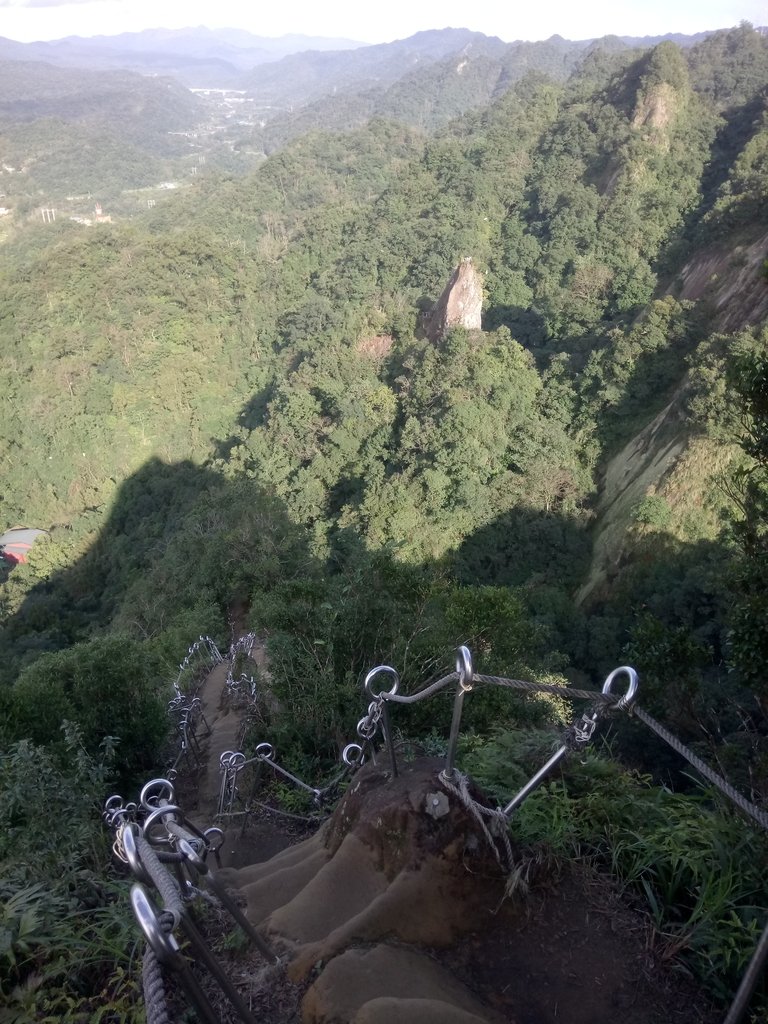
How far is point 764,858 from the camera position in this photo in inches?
101

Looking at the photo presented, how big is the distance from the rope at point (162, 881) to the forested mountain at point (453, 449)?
3.55 ft

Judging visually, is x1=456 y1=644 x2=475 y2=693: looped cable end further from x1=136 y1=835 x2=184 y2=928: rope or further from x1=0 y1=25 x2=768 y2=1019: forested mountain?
x1=0 y1=25 x2=768 y2=1019: forested mountain

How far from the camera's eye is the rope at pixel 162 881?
148cm

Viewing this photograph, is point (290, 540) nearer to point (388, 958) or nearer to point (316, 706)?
point (316, 706)

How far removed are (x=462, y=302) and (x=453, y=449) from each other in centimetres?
950

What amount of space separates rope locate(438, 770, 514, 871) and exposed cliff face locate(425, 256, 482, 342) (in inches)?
966

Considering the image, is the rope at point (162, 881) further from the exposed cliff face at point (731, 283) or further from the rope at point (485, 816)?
the exposed cliff face at point (731, 283)

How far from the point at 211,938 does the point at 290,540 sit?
39.6ft

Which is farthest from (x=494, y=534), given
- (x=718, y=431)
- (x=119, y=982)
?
(x=119, y=982)

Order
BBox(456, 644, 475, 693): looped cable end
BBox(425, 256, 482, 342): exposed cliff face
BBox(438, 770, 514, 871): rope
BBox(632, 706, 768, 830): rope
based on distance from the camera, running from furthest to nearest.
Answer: BBox(425, 256, 482, 342): exposed cliff face, BBox(438, 770, 514, 871): rope, BBox(456, 644, 475, 693): looped cable end, BBox(632, 706, 768, 830): rope

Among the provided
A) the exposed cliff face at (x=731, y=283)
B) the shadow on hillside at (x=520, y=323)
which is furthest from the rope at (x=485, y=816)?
the shadow on hillside at (x=520, y=323)

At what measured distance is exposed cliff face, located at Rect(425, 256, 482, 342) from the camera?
85.8 ft

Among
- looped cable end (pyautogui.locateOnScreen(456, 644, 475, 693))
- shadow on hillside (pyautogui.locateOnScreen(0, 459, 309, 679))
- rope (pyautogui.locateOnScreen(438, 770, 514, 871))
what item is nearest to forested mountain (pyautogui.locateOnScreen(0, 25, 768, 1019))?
shadow on hillside (pyautogui.locateOnScreen(0, 459, 309, 679))

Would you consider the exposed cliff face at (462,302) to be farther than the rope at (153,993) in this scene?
Yes
